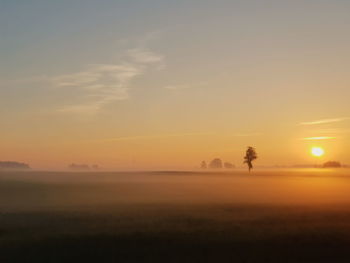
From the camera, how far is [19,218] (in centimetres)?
4881

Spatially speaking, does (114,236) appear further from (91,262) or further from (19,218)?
(19,218)

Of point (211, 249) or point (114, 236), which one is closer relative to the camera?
point (211, 249)

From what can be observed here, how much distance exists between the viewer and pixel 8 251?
105 ft

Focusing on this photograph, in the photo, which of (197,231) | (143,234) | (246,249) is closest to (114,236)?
(143,234)

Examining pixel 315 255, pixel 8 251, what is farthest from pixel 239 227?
pixel 8 251

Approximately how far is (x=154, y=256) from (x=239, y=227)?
43.6 ft

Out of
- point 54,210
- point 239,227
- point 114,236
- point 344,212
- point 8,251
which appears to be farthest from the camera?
point 54,210

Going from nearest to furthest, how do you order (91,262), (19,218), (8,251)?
(91,262)
(8,251)
(19,218)

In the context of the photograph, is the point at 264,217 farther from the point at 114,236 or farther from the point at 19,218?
the point at 19,218

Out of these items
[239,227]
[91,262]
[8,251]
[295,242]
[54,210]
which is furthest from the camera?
[54,210]

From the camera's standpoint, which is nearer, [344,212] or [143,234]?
[143,234]

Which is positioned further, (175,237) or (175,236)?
(175,236)

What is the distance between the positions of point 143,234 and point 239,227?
9.55 meters

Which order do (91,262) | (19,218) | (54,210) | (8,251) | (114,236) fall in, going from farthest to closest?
(54,210) < (19,218) < (114,236) < (8,251) < (91,262)
